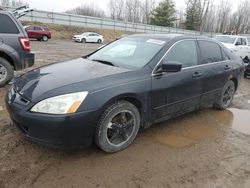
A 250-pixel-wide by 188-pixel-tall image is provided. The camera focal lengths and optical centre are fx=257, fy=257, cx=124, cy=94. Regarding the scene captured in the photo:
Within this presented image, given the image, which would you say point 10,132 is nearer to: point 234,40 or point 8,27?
point 8,27

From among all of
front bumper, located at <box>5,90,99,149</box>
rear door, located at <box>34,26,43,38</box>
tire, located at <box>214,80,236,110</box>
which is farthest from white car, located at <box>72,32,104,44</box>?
front bumper, located at <box>5,90,99,149</box>

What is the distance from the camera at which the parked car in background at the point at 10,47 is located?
5.99 meters

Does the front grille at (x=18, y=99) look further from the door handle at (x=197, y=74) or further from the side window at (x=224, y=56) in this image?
the side window at (x=224, y=56)

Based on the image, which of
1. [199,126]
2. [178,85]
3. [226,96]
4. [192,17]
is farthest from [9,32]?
[192,17]

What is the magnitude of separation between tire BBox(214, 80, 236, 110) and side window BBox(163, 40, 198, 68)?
4.17 ft

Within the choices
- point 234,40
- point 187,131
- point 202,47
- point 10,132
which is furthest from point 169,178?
point 234,40

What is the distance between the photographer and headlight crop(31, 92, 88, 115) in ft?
9.45

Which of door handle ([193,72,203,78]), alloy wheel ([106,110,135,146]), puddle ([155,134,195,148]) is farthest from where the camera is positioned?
door handle ([193,72,203,78])

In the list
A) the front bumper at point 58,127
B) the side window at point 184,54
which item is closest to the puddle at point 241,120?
the side window at point 184,54

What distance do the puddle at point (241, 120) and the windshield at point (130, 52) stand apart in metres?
2.14

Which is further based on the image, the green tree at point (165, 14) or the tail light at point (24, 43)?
the green tree at point (165, 14)

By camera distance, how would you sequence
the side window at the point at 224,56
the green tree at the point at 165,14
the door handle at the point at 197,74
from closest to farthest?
the door handle at the point at 197,74 → the side window at the point at 224,56 → the green tree at the point at 165,14

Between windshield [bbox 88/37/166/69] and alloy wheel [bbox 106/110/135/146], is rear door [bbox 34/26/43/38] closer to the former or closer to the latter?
windshield [bbox 88/37/166/69]

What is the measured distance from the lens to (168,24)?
175ft
